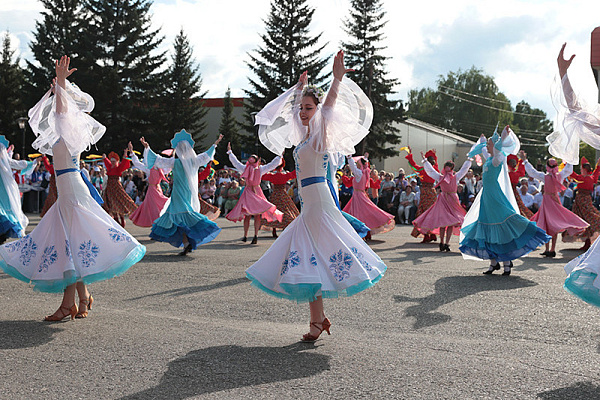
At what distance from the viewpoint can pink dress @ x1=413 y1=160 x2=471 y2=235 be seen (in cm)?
1360

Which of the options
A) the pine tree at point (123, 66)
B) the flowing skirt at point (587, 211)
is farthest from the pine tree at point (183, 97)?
the flowing skirt at point (587, 211)

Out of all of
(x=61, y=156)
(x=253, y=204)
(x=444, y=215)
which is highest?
(x=61, y=156)

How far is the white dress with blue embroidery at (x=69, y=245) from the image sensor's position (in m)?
5.98

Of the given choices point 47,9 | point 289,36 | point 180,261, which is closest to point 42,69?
point 47,9

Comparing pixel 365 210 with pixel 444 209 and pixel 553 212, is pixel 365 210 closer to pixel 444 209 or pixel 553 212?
pixel 444 209

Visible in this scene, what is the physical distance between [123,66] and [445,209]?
118 feet

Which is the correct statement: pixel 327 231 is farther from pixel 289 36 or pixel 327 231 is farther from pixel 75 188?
pixel 289 36

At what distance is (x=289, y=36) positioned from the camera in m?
44.4

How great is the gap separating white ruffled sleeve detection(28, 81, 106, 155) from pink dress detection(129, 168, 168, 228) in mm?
8299

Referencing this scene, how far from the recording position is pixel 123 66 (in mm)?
44750

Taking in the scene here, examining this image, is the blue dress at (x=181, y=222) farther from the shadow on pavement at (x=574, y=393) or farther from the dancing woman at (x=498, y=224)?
the shadow on pavement at (x=574, y=393)

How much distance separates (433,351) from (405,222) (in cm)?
1720

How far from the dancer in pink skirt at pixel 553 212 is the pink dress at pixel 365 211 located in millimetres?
3382

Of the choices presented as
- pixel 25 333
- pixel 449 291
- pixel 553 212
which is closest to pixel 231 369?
pixel 25 333
